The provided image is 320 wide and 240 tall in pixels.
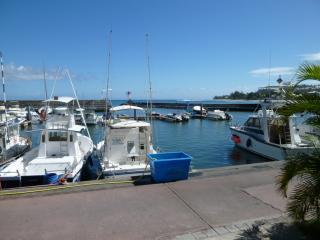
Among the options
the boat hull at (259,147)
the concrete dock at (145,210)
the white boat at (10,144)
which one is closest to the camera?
the concrete dock at (145,210)

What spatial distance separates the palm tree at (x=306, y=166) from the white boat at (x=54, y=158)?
820 centimetres

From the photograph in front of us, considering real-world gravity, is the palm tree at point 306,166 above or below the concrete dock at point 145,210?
above

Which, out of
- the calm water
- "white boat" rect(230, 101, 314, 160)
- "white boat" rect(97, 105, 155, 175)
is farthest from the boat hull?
"white boat" rect(97, 105, 155, 175)

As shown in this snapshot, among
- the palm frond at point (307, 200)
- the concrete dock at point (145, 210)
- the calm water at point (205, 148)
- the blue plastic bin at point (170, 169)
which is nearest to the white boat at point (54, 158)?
the calm water at point (205, 148)

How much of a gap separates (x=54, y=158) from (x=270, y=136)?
43.7 ft

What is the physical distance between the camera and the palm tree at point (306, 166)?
167 inches

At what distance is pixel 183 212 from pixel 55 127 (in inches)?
417

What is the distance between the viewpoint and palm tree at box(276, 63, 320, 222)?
4.23m

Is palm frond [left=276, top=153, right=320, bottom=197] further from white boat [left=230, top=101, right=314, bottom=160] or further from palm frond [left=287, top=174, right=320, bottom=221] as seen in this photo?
white boat [left=230, top=101, right=314, bottom=160]

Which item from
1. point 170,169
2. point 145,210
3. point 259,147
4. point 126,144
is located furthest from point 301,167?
point 259,147

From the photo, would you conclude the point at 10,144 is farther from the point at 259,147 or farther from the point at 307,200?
the point at 307,200

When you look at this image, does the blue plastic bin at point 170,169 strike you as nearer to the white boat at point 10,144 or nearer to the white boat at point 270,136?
the white boat at point 270,136

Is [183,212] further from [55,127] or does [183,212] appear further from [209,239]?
[55,127]

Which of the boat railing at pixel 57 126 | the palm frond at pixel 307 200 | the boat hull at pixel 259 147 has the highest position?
the boat railing at pixel 57 126
